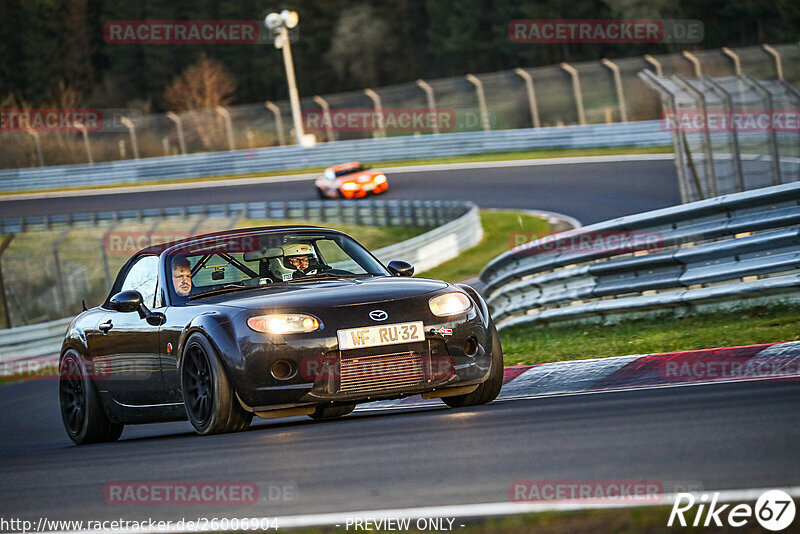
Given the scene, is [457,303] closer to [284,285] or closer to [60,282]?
[284,285]

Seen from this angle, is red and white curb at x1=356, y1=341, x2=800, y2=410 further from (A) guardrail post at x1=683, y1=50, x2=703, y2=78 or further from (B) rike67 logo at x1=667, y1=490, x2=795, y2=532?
(A) guardrail post at x1=683, y1=50, x2=703, y2=78

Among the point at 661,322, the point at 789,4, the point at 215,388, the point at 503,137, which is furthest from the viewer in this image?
the point at 789,4

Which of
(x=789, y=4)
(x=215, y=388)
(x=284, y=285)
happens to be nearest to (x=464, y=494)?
(x=215, y=388)

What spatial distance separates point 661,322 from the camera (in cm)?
1038

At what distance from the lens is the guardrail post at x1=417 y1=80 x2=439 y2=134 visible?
41497 millimetres

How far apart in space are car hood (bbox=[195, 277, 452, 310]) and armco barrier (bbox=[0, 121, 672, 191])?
1123 inches

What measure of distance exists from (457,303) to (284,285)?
1118mm

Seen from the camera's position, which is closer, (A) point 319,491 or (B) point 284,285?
(A) point 319,491
